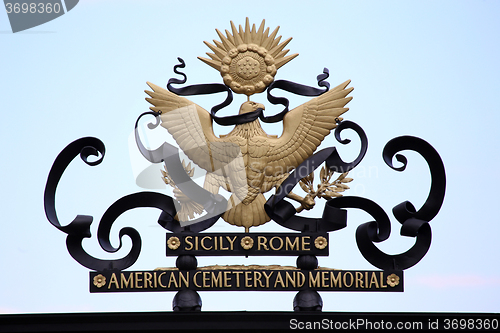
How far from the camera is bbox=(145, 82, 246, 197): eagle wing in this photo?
312 inches

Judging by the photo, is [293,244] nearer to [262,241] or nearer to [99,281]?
[262,241]

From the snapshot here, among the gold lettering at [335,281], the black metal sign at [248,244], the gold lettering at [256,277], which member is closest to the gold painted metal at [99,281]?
the black metal sign at [248,244]

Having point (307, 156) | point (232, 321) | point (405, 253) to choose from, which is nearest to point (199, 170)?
point (307, 156)

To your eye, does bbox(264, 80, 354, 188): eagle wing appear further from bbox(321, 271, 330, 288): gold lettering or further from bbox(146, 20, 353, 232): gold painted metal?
bbox(321, 271, 330, 288): gold lettering

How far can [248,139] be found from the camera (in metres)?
7.95

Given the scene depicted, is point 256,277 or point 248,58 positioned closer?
point 256,277

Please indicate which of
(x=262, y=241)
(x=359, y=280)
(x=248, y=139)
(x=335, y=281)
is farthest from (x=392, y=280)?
(x=248, y=139)

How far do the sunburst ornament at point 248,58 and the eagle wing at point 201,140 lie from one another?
53cm

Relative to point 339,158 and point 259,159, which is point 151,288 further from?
point 339,158

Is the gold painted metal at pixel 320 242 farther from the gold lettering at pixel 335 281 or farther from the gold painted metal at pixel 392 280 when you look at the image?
the gold painted metal at pixel 392 280

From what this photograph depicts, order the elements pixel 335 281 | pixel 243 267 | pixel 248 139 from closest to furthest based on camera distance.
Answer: pixel 335 281 → pixel 243 267 → pixel 248 139

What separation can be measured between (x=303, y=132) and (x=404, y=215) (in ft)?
4.85

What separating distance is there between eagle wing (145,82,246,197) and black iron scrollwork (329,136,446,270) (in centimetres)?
119

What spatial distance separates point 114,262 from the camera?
7.80 meters
